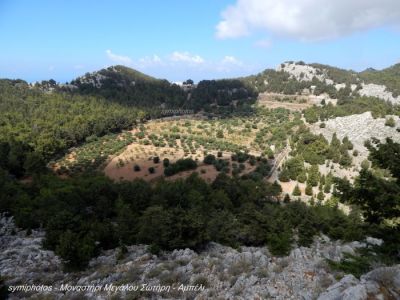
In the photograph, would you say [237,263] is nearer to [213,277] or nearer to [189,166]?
[213,277]

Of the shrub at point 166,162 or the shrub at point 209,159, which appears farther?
the shrub at point 209,159

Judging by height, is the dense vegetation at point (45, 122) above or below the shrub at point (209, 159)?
above

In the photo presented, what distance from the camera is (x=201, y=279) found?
671 inches

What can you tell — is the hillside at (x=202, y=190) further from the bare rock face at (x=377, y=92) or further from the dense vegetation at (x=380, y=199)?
the bare rock face at (x=377, y=92)

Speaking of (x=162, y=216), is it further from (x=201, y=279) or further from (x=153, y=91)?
(x=153, y=91)

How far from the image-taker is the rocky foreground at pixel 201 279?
1251cm

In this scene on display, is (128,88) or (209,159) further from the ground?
(128,88)

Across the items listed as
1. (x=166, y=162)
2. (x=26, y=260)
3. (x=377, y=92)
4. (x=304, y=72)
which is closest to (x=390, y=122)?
(x=166, y=162)

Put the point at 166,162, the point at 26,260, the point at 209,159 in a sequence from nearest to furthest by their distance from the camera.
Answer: the point at 26,260
the point at 166,162
the point at 209,159

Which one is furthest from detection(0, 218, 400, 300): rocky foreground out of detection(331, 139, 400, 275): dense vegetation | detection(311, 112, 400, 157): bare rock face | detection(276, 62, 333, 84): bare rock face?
detection(276, 62, 333, 84): bare rock face

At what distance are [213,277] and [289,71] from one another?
169 meters

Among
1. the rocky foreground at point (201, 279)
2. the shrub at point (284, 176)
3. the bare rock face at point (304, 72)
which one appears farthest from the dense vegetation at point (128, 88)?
the rocky foreground at point (201, 279)

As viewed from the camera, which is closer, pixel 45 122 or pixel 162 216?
pixel 162 216

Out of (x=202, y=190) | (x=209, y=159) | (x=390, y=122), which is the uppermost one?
(x=390, y=122)
